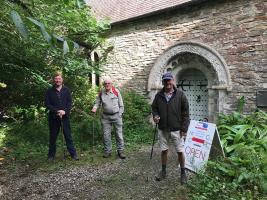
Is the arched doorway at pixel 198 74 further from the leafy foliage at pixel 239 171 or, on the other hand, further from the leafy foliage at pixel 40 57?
the leafy foliage at pixel 239 171

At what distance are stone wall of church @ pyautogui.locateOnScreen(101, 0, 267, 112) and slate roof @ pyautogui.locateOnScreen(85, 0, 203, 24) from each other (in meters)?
0.23

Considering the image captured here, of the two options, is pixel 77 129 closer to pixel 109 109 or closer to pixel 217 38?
pixel 109 109

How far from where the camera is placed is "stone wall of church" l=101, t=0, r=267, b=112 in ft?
A: 24.1

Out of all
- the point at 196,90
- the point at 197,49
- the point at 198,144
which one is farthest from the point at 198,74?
the point at 198,144

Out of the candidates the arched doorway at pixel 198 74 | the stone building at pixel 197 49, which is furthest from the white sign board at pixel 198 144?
the arched doorway at pixel 198 74

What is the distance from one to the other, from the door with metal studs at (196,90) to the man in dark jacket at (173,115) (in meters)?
4.49

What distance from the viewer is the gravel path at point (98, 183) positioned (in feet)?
14.1

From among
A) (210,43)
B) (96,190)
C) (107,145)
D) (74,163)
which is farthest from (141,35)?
(96,190)

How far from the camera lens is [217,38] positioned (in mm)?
7984

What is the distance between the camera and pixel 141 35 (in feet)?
32.2

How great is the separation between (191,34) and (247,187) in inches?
215

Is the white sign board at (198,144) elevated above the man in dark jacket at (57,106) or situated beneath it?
situated beneath

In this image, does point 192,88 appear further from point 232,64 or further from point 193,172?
point 193,172

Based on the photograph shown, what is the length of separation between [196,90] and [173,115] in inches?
195
